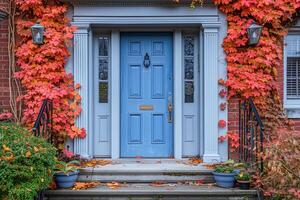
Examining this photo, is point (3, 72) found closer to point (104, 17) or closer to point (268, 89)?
point (104, 17)

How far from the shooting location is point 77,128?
7047 millimetres

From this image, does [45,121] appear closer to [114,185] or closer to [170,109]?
[114,185]

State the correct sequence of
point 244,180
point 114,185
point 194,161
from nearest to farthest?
1. point 244,180
2. point 114,185
3. point 194,161

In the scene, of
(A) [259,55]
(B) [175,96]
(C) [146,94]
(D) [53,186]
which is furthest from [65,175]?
(A) [259,55]

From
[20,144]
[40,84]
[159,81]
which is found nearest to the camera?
[20,144]

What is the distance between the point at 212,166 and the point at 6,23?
4254 mm

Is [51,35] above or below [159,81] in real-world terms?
above

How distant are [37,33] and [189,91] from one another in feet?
9.21

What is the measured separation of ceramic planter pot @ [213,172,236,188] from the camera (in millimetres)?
6086

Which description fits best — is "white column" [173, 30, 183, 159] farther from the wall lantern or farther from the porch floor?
the wall lantern

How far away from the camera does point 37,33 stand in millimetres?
6746

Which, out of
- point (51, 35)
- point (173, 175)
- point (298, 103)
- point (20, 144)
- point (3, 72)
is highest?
point (51, 35)

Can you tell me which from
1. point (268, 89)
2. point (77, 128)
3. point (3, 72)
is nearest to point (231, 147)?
point (268, 89)

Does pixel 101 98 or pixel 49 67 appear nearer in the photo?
pixel 49 67
